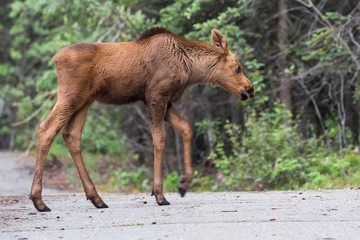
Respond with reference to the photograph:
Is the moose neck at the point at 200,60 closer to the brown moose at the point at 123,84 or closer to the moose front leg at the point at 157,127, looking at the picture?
the brown moose at the point at 123,84

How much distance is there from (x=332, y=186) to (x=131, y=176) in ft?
22.3

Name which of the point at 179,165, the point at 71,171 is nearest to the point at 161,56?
the point at 179,165

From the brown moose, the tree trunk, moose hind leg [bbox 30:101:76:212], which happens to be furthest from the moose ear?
the tree trunk

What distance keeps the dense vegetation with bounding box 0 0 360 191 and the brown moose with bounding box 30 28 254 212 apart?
3244mm

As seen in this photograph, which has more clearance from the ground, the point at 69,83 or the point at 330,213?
the point at 69,83

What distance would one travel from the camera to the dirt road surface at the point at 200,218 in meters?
5.21

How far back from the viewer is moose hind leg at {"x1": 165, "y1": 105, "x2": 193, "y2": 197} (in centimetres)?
752

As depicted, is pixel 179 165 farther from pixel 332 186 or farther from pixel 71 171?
pixel 332 186

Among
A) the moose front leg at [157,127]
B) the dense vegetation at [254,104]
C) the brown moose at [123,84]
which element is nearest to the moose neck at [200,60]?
the brown moose at [123,84]

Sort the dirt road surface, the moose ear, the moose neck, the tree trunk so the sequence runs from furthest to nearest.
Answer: the tree trunk → the moose ear → the moose neck → the dirt road surface

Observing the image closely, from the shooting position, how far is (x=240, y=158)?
1236 centimetres

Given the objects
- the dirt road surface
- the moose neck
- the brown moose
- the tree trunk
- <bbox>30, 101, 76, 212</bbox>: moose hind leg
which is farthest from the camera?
the tree trunk

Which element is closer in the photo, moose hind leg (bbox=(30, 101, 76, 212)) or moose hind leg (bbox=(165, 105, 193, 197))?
moose hind leg (bbox=(30, 101, 76, 212))

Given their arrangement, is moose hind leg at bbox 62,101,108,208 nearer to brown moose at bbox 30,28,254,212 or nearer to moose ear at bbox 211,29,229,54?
brown moose at bbox 30,28,254,212
